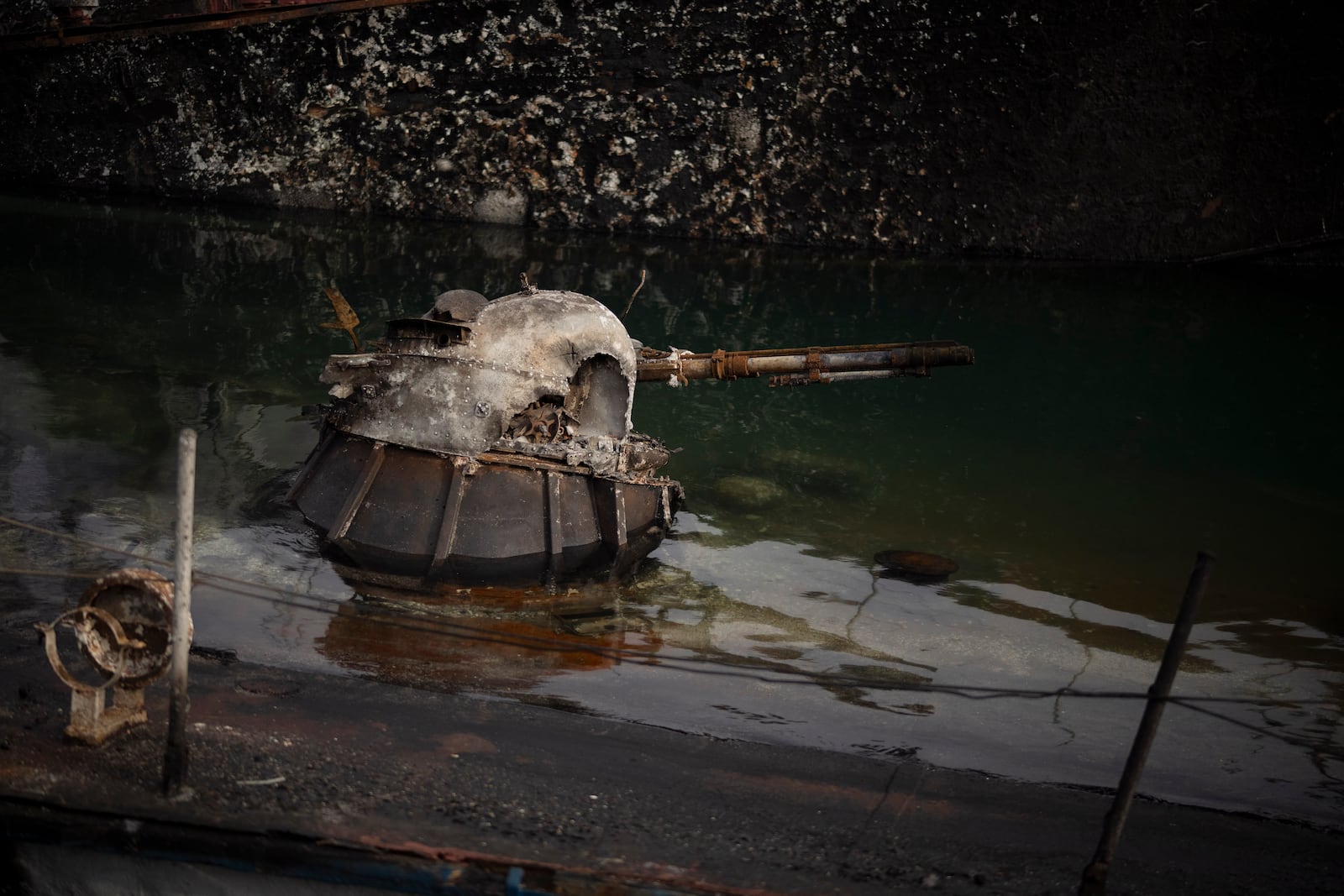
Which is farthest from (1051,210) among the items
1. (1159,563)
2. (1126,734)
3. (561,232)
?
(1126,734)

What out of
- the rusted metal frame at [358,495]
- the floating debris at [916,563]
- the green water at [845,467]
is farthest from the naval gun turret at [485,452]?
the floating debris at [916,563]

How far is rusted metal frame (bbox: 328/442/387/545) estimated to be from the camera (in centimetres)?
710

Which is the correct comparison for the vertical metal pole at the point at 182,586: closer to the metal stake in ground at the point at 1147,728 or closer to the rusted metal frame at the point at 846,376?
the metal stake in ground at the point at 1147,728

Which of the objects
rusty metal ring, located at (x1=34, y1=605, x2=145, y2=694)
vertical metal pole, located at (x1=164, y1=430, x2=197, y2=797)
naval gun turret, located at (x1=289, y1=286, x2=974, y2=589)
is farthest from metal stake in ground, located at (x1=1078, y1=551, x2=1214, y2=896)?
naval gun turret, located at (x1=289, y1=286, x2=974, y2=589)

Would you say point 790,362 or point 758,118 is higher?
point 758,118

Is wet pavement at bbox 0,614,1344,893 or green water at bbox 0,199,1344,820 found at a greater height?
green water at bbox 0,199,1344,820

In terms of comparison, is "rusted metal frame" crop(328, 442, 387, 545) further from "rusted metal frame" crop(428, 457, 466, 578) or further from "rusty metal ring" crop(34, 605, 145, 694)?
"rusty metal ring" crop(34, 605, 145, 694)

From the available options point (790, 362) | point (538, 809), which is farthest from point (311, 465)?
point (538, 809)

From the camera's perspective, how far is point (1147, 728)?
13.3 feet

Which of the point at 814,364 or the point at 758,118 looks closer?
the point at 814,364

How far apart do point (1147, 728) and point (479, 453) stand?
408 cm

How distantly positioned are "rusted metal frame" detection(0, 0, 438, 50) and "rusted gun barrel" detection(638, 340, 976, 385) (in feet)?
32.7

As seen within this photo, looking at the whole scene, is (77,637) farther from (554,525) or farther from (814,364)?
(814,364)

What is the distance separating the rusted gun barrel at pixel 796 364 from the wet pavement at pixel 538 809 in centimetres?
288
